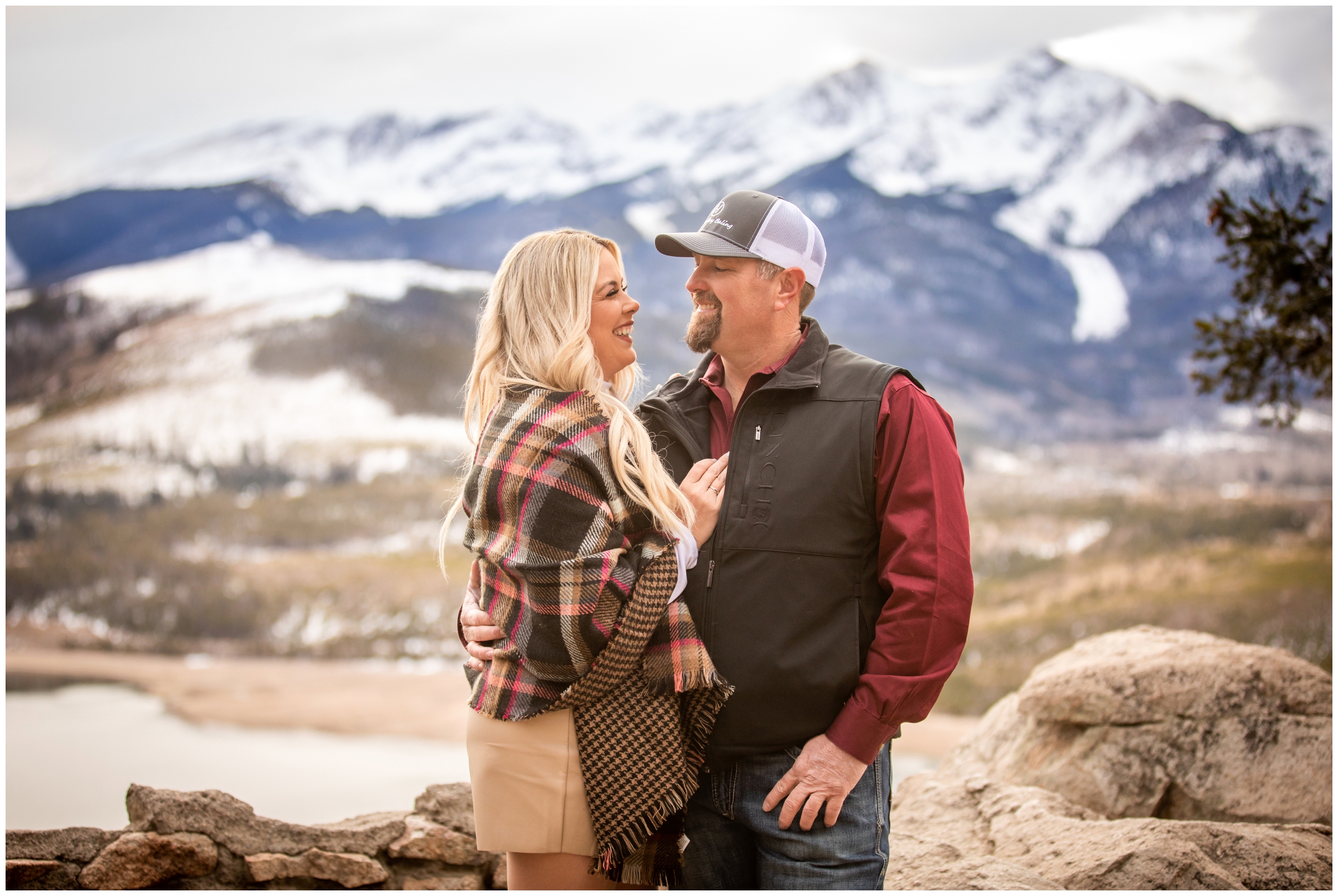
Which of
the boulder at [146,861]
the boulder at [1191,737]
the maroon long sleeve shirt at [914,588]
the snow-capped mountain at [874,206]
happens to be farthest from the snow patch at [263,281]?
the maroon long sleeve shirt at [914,588]

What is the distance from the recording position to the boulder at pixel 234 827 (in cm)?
301

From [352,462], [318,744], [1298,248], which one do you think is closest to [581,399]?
[1298,248]

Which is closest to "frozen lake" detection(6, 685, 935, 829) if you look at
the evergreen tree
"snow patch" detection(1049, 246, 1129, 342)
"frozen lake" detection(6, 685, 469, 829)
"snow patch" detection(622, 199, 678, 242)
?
"frozen lake" detection(6, 685, 469, 829)

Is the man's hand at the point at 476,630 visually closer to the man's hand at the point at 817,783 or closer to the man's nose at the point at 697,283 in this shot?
the man's hand at the point at 817,783

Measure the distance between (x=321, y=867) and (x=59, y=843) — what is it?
0.83 metres

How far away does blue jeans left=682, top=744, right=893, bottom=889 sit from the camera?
6.50 feet

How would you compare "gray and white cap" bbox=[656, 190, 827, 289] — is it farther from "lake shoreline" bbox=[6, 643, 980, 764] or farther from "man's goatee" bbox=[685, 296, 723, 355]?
"lake shoreline" bbox=[6, 643, 980, 764]

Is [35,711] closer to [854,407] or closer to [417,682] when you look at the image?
[417,682]

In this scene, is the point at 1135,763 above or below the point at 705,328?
below

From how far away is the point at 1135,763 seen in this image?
12.7ft

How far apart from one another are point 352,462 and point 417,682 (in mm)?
5512

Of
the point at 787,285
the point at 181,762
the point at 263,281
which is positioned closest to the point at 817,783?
the point at 787,285

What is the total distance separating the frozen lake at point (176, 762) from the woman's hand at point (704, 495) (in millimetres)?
10029

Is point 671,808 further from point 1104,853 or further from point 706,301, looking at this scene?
point 1104,853
